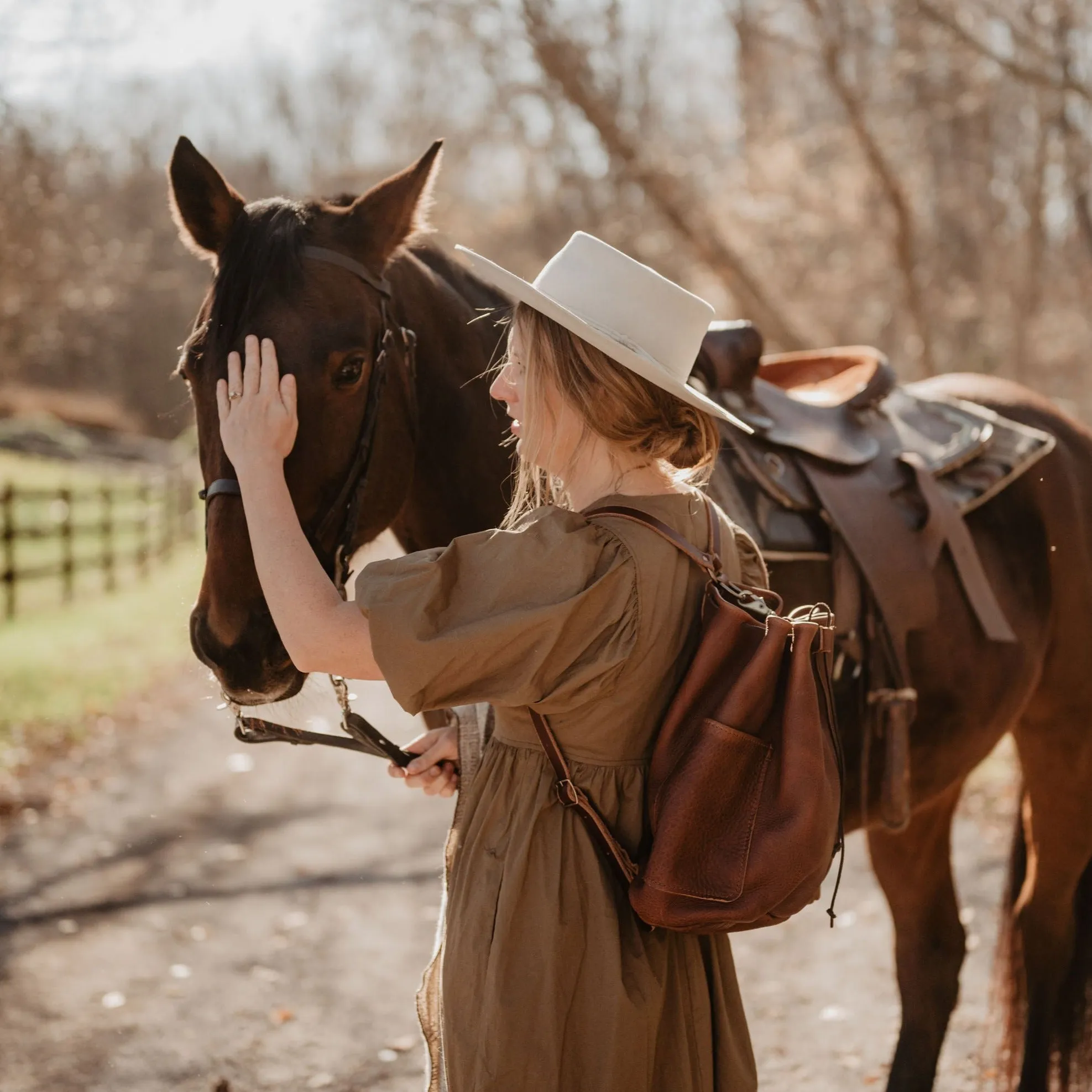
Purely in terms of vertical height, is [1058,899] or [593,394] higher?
[593,394]

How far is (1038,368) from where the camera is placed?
1202 centimetres

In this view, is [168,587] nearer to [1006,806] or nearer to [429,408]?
[1006,806]

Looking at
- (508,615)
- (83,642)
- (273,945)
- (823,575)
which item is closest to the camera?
(508,615)

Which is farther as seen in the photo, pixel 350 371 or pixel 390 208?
pixel 390 208

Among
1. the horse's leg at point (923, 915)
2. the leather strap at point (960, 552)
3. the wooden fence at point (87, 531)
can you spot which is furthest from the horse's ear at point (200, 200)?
the wooden fence at point (87, 531)

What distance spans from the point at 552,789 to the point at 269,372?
31.0 inches

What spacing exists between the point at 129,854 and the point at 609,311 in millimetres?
4562

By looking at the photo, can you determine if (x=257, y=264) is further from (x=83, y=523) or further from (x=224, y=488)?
(x=83, y=523)

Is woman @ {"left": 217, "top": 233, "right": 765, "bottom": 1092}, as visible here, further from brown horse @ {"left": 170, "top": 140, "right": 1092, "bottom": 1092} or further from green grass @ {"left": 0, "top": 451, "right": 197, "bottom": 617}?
green grass @ {"left": 0, "top": 451, "right": 197, "bottom": 617}

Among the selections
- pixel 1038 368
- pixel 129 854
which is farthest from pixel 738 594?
pixel 1038 368

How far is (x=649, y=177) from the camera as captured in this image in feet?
24.5

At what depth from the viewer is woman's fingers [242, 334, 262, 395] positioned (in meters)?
1.69

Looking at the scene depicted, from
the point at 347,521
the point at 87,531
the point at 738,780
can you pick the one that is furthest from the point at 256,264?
the point at 87,531

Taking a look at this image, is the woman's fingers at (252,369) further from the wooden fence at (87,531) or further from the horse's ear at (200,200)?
the wooden fence at (87,531)
